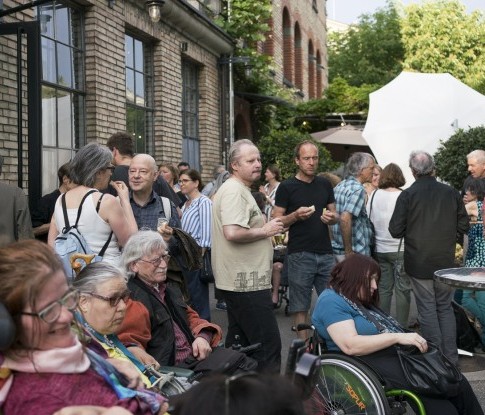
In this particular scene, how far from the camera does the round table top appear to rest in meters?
5.30

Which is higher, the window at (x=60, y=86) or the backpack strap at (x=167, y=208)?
the window at (x=60, y=86)

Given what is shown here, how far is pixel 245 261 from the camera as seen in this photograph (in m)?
5.55

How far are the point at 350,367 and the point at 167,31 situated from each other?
10027 mm

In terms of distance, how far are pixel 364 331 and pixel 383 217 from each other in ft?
11.6

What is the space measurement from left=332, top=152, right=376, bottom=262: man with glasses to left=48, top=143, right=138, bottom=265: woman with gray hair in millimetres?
2903

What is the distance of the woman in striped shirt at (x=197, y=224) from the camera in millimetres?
8008

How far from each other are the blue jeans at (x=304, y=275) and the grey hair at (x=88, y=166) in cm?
238

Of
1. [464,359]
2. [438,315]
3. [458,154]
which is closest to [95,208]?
[438,315]

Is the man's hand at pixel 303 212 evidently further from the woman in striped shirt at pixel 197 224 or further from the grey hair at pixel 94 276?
the grey hair at pixel 94 276

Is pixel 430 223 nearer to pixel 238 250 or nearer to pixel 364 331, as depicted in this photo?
pixel 238 250

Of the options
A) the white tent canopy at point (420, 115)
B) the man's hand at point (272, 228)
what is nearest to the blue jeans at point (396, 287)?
the man's hand at point (272, 228)

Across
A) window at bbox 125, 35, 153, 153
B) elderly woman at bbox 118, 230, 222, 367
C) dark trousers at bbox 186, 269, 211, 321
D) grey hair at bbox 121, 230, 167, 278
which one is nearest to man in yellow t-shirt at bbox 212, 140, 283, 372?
elderly woman at bbox 118, 230, 222, 367

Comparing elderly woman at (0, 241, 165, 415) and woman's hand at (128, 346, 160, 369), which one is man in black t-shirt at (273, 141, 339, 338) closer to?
woman's hand at (128, 346, 160, 369)

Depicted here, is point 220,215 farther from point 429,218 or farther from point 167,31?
point 167,31
